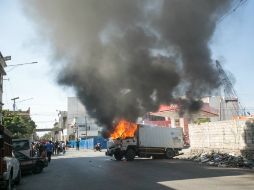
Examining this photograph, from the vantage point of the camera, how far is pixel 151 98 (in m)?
26.1

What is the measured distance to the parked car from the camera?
1706 cm

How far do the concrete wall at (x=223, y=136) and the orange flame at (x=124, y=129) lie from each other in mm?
5571

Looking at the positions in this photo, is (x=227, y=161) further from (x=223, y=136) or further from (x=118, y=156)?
(x=118, y=156)

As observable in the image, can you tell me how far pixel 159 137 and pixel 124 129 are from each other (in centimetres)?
282

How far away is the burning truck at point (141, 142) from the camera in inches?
1052

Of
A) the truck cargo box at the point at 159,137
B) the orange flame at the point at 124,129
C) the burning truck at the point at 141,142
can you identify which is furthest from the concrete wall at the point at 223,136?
the orange flame at the point at 124,129

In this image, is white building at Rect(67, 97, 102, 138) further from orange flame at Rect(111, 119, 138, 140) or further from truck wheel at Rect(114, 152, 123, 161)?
truck wheel at Rect(114, 152, 123, 161)

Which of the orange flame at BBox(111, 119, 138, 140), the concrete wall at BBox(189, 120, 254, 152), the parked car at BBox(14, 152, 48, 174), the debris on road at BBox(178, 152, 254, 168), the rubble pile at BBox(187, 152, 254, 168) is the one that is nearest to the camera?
the parked car at BBox(14, 152, 48, 174)

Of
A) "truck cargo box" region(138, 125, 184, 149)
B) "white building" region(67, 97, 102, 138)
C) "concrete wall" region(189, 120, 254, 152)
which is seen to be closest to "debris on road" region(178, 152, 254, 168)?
"concrete wall" region(189, 120, 254, 152)

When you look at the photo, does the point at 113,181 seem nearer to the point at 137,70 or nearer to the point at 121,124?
the point at 137,70

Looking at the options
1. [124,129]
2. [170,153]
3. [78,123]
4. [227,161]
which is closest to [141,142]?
[124,129]

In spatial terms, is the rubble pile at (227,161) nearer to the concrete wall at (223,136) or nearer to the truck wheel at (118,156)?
the concrete wall at (223,136)

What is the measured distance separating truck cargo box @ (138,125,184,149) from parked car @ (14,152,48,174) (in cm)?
995

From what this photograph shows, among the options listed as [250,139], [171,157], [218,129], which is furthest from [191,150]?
[250,139]
